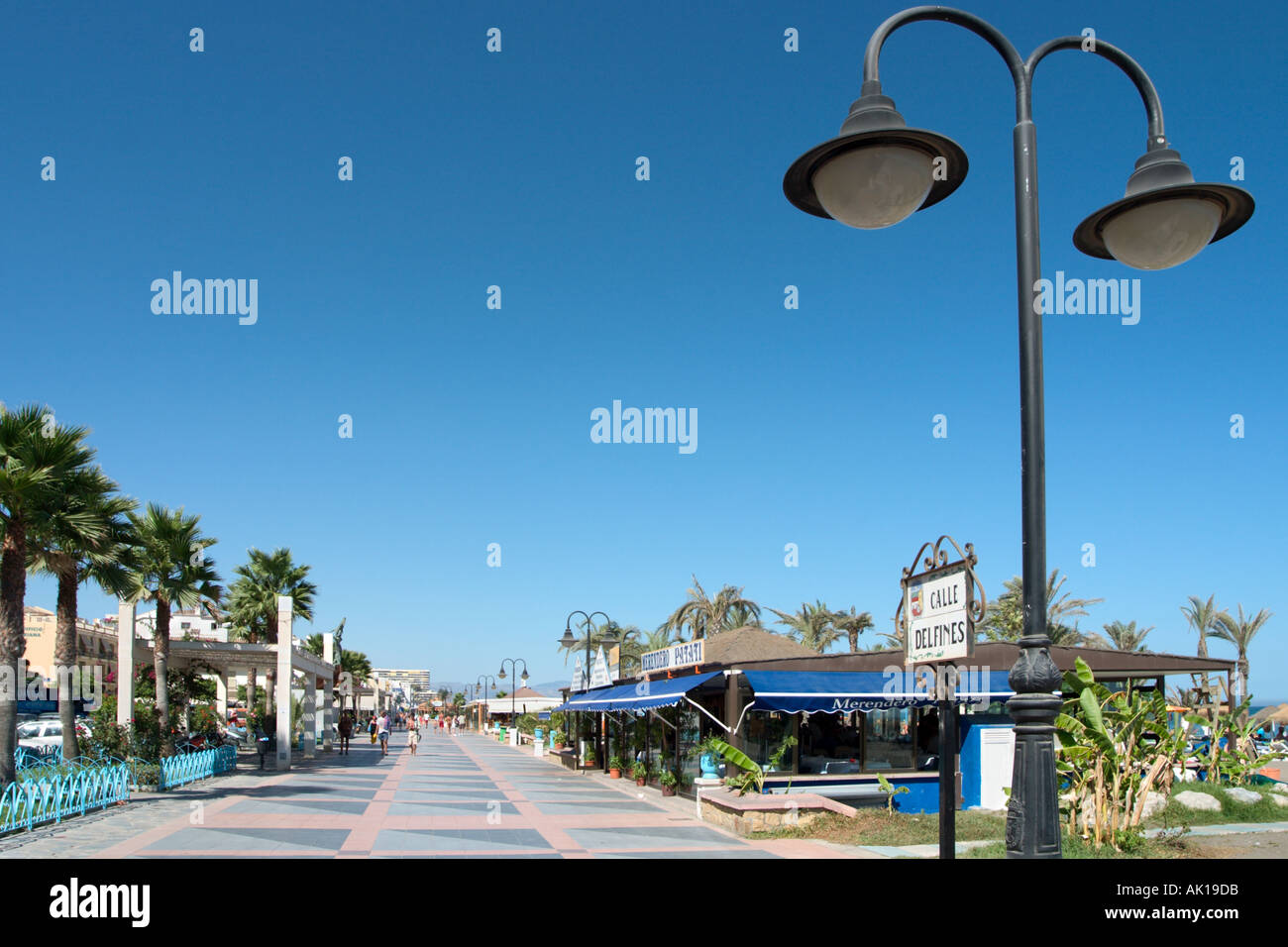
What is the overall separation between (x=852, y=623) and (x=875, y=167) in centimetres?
4569

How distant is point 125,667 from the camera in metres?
25.2

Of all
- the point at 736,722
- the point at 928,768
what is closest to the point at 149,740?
the point at 736,722

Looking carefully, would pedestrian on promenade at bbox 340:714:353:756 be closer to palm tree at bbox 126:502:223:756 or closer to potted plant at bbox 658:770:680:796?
palm tree at bbox 126:502:223:756

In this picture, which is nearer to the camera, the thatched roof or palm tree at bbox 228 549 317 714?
the thatched roof

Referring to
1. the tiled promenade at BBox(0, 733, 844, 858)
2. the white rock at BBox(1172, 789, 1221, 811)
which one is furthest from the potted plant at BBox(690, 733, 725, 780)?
the white rock at BBox(1172, 789, 1221, 811)

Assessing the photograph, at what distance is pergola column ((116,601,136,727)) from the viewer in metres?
24.0

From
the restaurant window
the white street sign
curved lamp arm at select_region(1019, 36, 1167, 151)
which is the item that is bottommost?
the restaurant window

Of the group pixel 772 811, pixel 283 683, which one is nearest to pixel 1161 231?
pixel 772 811

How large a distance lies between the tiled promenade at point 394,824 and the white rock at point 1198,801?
7543 mm

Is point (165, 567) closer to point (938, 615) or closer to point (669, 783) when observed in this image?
point (669, 783)

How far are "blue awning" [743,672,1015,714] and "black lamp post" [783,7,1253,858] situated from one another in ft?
46.3

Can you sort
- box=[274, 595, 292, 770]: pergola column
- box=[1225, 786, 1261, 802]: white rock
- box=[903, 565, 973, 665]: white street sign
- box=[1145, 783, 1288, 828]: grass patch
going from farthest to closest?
box=[274, 595, 292, 770]: pergola column, box=[1225, 786, 1261, 802]: white rock, box=[1145, 783, 1288, 828]: grass patch, box=[903, 565, 973, 665]: white street sign
